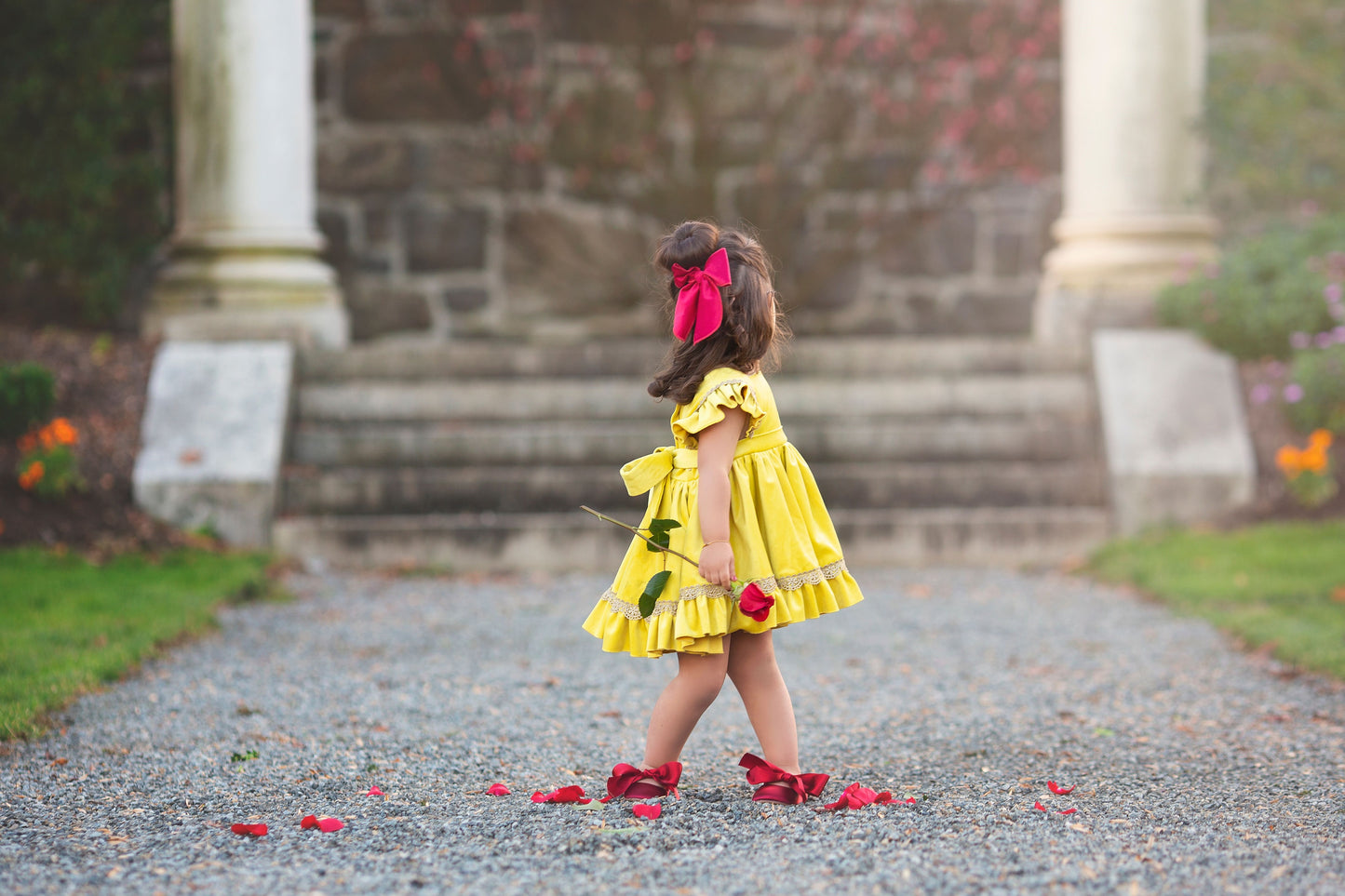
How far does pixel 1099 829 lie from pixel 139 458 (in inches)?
179

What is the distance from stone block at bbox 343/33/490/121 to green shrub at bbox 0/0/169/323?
138 cm

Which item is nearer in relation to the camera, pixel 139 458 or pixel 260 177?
pixel 139 458

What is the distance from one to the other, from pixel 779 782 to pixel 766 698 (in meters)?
0.17

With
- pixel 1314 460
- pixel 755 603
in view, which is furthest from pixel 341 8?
pixel 755 603

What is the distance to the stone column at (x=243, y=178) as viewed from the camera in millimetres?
6684

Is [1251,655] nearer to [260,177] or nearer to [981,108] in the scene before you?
[260,177]

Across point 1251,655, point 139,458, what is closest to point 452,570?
point 139,458

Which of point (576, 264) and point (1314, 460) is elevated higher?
point (576, 264)

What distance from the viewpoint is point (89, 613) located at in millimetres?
4273

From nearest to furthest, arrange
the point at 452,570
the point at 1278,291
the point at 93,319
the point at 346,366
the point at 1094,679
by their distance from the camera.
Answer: the point at 1094,679 → the point at 452,570 → the point at 1278,291 → the point at 346,366 → the point at 93,319

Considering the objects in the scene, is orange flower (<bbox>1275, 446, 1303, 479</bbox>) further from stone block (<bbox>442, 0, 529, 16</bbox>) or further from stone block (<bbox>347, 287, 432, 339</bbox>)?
stone block (<bbox>442, 0, 529, 16</bbox>)

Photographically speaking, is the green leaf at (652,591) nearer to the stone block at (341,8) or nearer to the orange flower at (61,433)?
the orange flower at (61,433)

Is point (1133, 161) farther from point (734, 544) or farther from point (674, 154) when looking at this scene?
point (734, 544)

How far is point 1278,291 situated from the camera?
20.0ft
